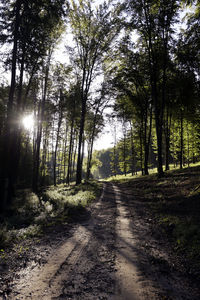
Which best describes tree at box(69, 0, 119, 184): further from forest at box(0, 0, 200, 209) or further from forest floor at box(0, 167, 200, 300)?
forest floor at box(0, 167, 200, 300)

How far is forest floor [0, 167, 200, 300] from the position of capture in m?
3.27

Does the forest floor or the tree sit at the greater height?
the tree

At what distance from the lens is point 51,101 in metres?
25.6

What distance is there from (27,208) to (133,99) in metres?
22.7

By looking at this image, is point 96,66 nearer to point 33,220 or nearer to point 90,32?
point 90,32

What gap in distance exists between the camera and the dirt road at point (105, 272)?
10.5 feet

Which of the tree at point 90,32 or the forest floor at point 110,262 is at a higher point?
the tree at point 90,32

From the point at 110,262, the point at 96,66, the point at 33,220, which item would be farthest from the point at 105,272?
the point at 96,66

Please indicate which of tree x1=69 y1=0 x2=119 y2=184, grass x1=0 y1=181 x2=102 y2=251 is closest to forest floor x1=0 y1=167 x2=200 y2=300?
grass x1=0 y1=181 x2=102 y2=251

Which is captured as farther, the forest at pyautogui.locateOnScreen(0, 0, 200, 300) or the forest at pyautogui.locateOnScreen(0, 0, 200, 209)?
the forest at pyautogui.locateOnScreen(0, 0, 200, 209)

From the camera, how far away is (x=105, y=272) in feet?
12.8

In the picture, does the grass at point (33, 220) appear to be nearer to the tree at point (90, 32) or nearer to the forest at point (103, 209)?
the forest at point (103, 209)

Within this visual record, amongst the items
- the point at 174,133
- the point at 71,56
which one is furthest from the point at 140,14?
the point at 174,133

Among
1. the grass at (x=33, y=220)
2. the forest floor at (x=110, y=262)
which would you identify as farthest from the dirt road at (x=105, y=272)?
the grass at (x=33, y=220)
